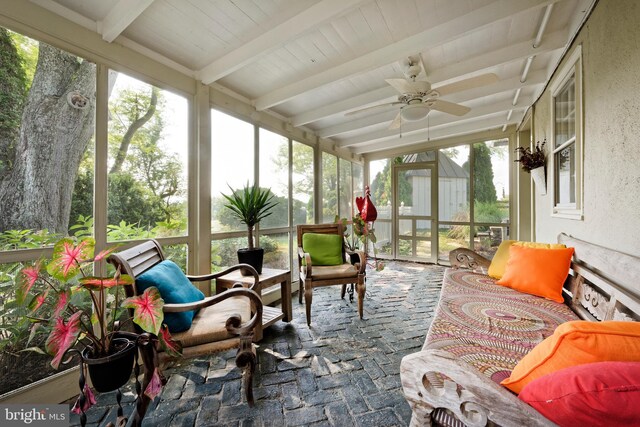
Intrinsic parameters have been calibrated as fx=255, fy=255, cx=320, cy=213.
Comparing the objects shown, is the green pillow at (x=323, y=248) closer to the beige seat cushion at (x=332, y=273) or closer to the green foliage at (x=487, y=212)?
the beige seat cushion at (x=332, y=273)

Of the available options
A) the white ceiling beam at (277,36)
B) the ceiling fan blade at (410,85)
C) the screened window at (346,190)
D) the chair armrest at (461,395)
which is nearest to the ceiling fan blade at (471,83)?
the ceiling fan blade at (410,85)

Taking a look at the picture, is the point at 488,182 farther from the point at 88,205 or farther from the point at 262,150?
the point at 88,205

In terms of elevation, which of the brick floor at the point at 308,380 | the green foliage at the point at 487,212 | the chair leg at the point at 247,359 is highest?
the green foliage at the point at 487,212

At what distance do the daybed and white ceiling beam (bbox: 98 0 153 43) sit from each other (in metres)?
2.40

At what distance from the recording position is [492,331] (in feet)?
4.58

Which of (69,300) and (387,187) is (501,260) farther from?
(387,187)

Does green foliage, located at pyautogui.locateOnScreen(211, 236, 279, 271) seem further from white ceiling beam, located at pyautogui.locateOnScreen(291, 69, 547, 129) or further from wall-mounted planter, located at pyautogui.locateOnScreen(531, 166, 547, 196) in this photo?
wall-mounted planter, located at pyautogui.locateOnScreen(531, 166, 547, 196)

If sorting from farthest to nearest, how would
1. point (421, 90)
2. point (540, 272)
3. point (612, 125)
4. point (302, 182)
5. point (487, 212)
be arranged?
point (487, 212)
point (302, 182)
point (421, 90)
point (540, 272)
point (612, 125)

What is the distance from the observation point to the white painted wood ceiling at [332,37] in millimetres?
1734

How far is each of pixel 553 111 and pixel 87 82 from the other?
4108 millimetres

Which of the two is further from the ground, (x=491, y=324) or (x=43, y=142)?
(x=43, y=142)

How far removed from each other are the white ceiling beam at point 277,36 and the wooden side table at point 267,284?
1876 mm

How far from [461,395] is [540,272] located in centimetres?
165

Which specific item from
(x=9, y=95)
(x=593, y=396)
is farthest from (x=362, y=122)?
(x=593, y=396)
